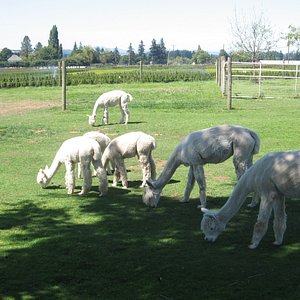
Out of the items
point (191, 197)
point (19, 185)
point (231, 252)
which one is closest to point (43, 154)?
point (19, 185)

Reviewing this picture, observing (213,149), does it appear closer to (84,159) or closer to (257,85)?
(84,159)

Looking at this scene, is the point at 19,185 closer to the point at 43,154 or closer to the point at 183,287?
the point at 43,154

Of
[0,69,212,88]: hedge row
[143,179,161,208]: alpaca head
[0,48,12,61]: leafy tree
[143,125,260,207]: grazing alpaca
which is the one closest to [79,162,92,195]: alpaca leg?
[143,179,161,208]: alpaca head

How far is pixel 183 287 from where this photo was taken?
6.00m

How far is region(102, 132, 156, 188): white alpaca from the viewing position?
10297 mm

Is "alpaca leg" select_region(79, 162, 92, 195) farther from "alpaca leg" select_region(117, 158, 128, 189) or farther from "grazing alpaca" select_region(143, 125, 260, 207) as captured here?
"grazing alpaca" select_region(143, 125, 260, 207)

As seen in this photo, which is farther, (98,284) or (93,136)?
(93,136)

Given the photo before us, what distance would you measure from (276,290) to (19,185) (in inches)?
257

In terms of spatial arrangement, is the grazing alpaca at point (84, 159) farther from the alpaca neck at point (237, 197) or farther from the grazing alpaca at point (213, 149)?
the alpaca neck at point (237, 197)

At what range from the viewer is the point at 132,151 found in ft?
34.1

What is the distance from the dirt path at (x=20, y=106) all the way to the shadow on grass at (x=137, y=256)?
1633 centimetres

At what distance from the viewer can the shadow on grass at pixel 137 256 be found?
19.6 ft

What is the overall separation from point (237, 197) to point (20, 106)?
21.7m

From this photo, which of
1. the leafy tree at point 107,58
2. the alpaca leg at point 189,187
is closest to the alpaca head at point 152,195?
the alpaca leg at point 189,187
